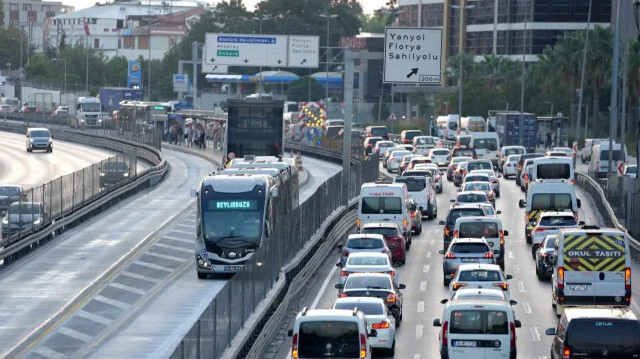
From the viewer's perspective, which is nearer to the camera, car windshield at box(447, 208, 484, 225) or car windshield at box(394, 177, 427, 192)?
car windshield at box(447, 208, 484, 225)

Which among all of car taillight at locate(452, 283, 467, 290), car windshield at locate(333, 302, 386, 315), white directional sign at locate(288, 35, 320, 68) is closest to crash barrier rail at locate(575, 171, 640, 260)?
car taillight at locate(452, 283, 467, 290)

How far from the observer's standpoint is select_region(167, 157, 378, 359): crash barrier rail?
70.4 feet

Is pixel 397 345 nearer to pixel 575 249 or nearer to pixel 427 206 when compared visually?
pixel 575 249

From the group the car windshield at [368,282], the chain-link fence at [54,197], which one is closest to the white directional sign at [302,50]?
the chain-link fence at [54,197]

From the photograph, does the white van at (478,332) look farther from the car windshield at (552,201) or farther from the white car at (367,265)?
the car windshield at (552,201)

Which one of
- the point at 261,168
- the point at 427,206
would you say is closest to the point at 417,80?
the point at 427,206

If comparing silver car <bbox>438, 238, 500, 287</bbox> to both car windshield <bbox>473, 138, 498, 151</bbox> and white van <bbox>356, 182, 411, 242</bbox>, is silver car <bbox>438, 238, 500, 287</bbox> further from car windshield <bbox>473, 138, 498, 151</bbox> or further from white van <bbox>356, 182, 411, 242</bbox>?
Answer: car windshield <bbox>473, 138, 498, 151</bbox>

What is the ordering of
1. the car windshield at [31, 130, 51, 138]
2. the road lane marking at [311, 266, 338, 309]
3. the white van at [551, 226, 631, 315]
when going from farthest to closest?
the car windshield at [31, 130, 51, 138] → the road lane marking at [311, 266, 338, 309] → the white van at [551, 226, 631, 315]

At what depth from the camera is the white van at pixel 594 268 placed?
30.7m

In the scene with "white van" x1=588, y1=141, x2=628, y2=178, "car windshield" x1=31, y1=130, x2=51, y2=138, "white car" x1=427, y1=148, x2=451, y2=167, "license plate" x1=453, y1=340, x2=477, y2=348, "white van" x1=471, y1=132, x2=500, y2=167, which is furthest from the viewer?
"car windshield" x1=31, y1=130, x2=51, y2=138

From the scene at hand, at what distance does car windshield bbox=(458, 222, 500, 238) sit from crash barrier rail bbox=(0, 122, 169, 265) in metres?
13.5

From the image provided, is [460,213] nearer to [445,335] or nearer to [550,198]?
[550,198]

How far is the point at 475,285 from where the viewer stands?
31.1 metres

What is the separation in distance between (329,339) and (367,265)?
36.1ft
